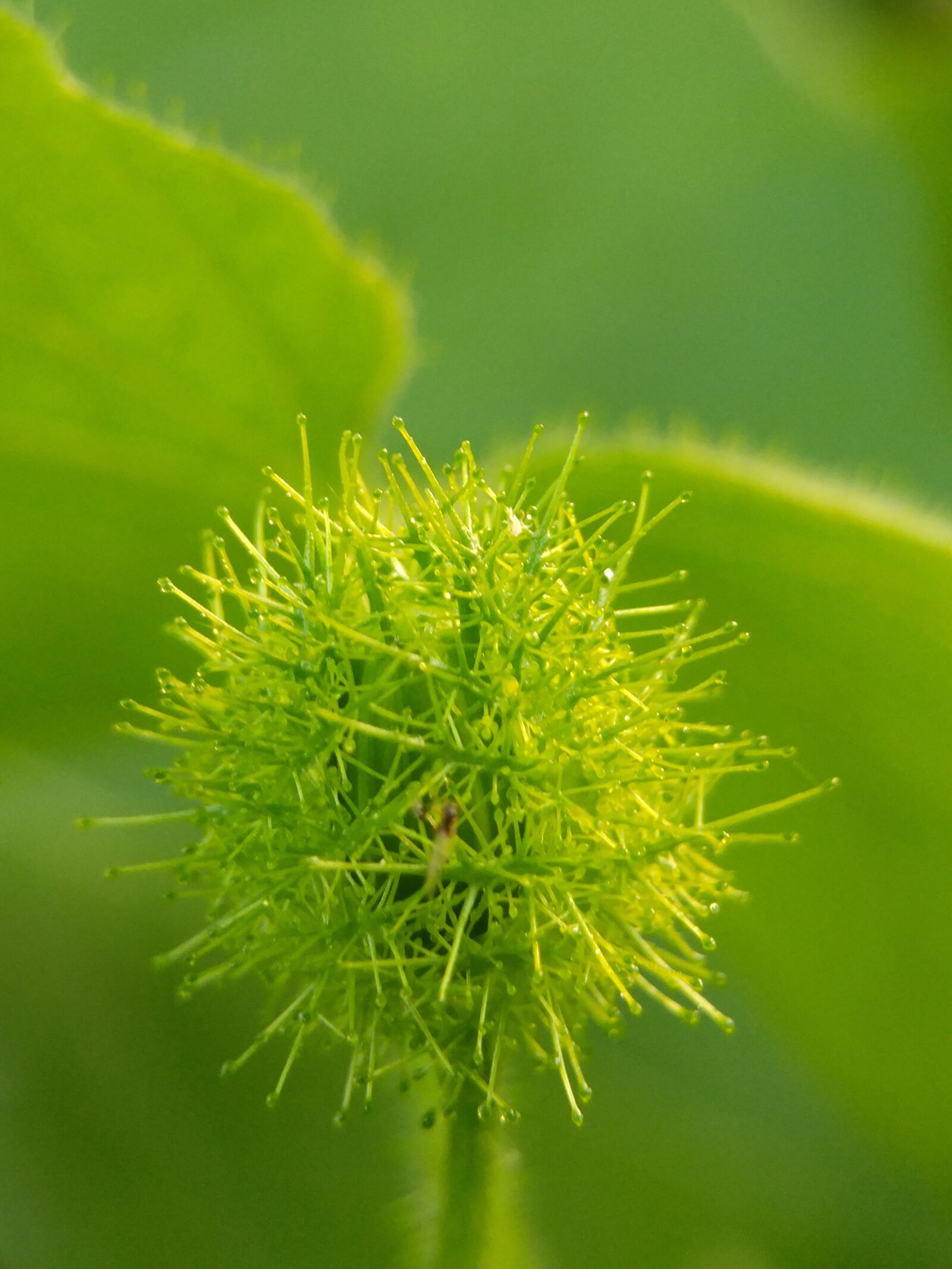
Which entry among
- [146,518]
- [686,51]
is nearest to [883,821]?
[146,518]

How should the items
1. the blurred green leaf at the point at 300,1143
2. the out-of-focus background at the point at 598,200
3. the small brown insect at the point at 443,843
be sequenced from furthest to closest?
the out-of-focus background at the point at 598,200 < the blurred green leaf at the point at 300,1143 < the small brown insect at the point at 443,843

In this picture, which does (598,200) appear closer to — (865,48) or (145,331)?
(865,48)

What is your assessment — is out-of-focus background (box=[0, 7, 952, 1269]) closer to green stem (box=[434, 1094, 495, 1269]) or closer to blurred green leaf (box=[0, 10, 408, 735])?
blurred green leaf (box=[0, 10, 408, 735])

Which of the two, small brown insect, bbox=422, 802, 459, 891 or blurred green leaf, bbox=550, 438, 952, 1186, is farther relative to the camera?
blurred green leaf, bbox=550, 438, 952, 1186

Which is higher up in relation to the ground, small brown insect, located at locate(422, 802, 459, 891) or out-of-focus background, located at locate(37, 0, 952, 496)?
out-of-focus background, located at locate(37, 0, 952, 496)

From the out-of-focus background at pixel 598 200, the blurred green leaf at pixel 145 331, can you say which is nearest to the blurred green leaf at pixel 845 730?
the blurred green leaf at pixel 145 331

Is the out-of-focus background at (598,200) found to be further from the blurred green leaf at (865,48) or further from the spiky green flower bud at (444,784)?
the spiky green flower bud at (444,784)

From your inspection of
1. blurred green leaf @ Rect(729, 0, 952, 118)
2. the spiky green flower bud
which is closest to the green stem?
the spiky green flower bud
